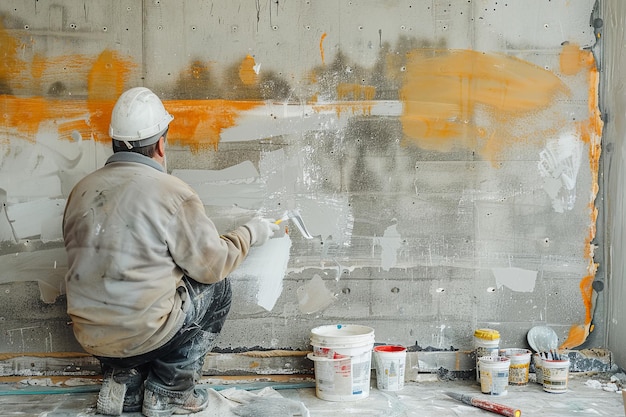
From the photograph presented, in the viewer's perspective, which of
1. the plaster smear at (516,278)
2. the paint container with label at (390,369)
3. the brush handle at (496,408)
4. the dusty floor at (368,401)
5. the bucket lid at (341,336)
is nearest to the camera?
the brush handle at (496,408)

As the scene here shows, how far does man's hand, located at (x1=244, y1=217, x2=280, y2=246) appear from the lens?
2.96 m

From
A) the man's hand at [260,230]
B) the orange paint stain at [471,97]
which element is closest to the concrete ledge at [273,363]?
the man's hand at [260,230]

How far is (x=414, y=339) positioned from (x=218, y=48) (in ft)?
5.57

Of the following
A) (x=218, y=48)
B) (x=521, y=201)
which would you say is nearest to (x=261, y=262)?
(x=218, y=48)

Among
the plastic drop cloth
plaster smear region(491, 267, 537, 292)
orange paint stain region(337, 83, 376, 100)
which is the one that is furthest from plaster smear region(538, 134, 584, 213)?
the plastic drop cloth

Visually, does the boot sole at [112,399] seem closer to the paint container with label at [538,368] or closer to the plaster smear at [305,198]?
the plaster smear at [305,198]

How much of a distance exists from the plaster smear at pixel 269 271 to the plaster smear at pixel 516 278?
1032 mm

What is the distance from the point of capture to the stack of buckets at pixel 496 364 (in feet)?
9.77

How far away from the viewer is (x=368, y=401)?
9.61 feet

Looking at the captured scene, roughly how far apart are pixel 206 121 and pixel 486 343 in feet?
5.54

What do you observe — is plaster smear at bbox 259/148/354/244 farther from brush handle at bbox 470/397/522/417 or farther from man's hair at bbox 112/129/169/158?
brush handle at bbox 470/397/522/417

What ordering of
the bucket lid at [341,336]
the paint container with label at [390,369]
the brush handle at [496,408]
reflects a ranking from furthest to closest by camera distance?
the paint container with label at [390,369] < the bucket lid at [341,336] < the brush handle at [496,408]

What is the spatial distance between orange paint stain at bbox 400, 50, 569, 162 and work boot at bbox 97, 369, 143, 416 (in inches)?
65.9

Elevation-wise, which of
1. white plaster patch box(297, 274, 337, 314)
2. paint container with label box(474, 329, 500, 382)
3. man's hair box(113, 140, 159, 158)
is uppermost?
man's hair box(113, 140, 159, 158)
